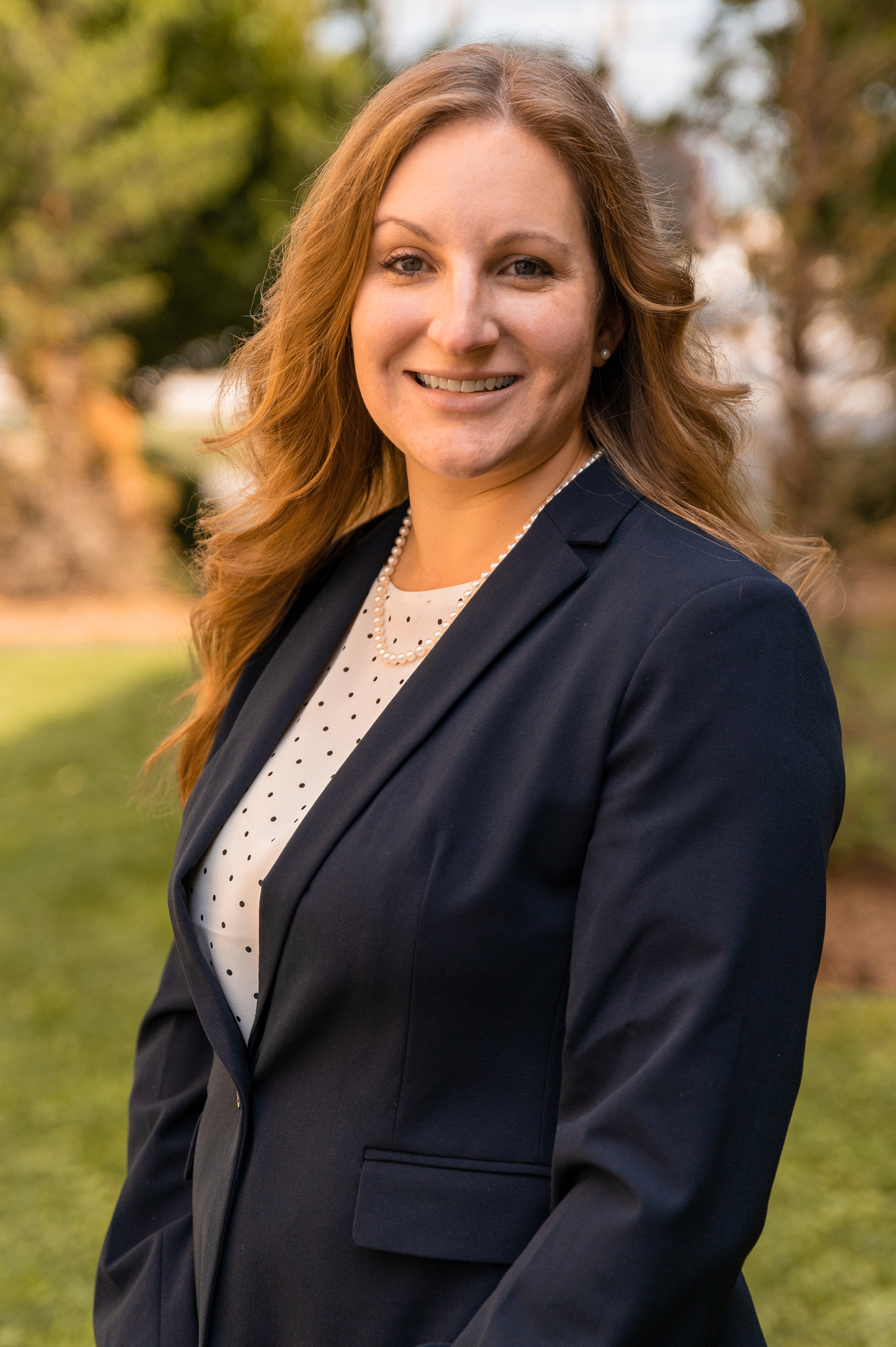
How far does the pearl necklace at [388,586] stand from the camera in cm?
158

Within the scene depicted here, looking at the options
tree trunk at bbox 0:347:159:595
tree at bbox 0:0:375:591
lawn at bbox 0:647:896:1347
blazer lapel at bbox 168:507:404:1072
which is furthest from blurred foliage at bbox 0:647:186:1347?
tree at bbox 0:0:375:591

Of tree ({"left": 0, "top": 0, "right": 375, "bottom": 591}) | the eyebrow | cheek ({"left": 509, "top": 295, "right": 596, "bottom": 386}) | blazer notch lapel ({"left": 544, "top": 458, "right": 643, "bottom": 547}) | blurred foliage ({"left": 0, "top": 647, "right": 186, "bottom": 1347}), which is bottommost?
blurred foliage ({"left": 0, "top": 647, "right": 186, "bottom": 1347})

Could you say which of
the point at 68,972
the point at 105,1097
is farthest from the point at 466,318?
the point at 68,972

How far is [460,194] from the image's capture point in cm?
146

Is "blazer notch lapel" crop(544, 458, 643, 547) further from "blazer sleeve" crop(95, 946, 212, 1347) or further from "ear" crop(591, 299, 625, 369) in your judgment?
"blazer sleeve" crop(95, 946, 212, 1347)

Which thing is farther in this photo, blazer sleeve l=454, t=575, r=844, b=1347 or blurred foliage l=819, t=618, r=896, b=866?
blurred foliage l=819, t=618, r=896, b=866

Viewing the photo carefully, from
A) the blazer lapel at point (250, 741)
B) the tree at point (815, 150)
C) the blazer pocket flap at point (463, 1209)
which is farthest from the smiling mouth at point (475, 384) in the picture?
the tree at point (815, 150)

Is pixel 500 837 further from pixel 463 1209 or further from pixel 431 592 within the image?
pixel 431 592

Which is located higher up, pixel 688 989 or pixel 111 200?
pixel 111 200

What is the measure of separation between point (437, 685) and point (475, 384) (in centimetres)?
42

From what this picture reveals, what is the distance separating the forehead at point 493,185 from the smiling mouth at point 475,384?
→ 18 centimetres

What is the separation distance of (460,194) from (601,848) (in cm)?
85

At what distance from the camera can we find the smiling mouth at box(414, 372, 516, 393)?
152 centimetres

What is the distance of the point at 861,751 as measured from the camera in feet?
16.8
